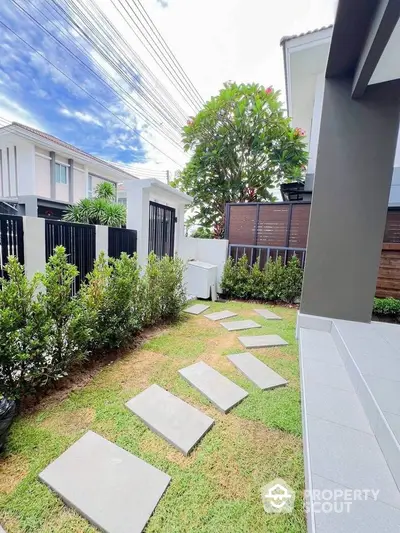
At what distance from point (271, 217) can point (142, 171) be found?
13735 mm

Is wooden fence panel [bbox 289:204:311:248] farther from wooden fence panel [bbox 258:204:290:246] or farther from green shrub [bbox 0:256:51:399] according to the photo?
green shrub [bbox 0:256:51:399]

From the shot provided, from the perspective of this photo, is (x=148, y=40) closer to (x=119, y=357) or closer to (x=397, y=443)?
(x=119, y=357)

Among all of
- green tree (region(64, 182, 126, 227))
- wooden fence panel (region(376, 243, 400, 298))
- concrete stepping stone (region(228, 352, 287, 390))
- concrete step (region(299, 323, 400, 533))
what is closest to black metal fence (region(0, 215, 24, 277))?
concrete stepping stone (region(228, 352, 287, 390))

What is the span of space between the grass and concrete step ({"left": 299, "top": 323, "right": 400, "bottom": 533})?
195mm

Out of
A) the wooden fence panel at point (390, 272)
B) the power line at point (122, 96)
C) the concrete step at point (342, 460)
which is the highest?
the power line at point (122, 96)

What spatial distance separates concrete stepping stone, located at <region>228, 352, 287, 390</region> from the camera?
2.32 m

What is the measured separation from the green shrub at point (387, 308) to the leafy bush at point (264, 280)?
1456 mm

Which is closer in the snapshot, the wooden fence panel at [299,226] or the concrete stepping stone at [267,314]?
the concrete stepping stone at [267,314]

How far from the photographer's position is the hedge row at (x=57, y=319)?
72.1 inches

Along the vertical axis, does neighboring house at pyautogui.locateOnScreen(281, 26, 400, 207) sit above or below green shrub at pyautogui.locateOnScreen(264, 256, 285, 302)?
above

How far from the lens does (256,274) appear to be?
5598mm

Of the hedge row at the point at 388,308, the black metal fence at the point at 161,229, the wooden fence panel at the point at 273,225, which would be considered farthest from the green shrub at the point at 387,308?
the black metal fence at the point at 161,229

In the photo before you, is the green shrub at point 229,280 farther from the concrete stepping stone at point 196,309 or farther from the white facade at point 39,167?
the white facade at point 39,167

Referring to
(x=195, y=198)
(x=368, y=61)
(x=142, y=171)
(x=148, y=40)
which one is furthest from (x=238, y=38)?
(x=142, y=171)
